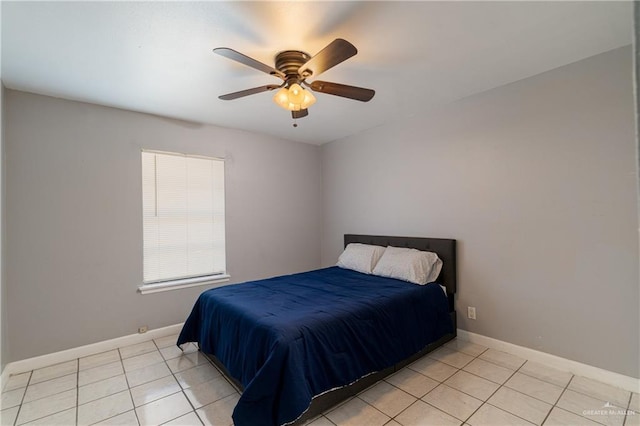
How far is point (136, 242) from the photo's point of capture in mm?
3029

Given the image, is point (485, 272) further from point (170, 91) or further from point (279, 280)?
point (170, 91)

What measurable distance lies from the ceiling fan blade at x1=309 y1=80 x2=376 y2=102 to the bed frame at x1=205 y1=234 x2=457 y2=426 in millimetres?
1814

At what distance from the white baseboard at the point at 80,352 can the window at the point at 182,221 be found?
47 centimetres

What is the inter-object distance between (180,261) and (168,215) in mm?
557

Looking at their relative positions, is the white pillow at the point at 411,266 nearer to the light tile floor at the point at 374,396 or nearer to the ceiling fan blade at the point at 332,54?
the light tile floor at the point at 374,396

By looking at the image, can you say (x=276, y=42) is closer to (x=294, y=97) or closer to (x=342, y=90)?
(x=294, y=97)

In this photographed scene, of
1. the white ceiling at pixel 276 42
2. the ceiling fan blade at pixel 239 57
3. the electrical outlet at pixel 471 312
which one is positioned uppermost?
the white ceiling at pixel 276 42

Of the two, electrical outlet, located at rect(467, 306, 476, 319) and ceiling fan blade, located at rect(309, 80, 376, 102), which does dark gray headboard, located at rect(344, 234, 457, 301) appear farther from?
ceiling fan blade, located at rect(309, 80, 376, 102)

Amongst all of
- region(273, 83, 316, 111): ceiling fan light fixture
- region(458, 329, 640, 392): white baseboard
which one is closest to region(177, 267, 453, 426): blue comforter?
region(458, 329, 640, 392): white baseboard

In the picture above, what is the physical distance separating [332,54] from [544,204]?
216cm

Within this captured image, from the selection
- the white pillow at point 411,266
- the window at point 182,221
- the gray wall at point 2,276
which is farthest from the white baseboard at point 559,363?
the gray wall at point 2,276

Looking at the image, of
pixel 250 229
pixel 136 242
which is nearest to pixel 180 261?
pixel 136 242

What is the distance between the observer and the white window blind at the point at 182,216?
3.14m

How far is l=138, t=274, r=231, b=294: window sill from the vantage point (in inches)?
121
